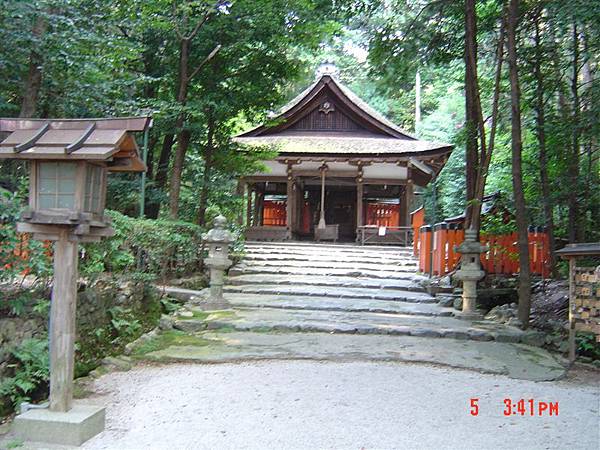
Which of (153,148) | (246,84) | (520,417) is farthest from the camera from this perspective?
(153,148)

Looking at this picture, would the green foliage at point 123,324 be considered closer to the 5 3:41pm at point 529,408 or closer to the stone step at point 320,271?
the stone step at point 320,271

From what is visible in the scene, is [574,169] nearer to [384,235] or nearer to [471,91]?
[471,91]

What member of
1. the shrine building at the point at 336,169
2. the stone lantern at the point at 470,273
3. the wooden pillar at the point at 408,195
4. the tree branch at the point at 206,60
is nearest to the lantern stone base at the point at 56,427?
the stone lantern at the point at 470,273

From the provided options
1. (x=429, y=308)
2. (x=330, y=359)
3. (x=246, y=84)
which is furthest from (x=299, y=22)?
(x=330, y=359)

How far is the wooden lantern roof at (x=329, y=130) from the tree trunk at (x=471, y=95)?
7.37 meters

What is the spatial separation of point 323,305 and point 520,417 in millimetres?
4837

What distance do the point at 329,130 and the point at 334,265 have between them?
8.22 m

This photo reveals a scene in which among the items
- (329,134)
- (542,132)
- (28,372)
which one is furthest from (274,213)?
(28,372)

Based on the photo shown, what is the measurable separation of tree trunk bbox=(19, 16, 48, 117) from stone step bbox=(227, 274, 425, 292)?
5122 millimetres

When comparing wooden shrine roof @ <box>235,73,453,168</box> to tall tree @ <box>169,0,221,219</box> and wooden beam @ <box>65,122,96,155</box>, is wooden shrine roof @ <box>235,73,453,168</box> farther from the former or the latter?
wooden beam @ <box>65,122,96,155</box>

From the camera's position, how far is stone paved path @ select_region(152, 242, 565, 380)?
601cm

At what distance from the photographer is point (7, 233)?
4.72 meters

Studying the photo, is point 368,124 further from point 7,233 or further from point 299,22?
point 7,233

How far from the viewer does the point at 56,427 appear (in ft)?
12.0
